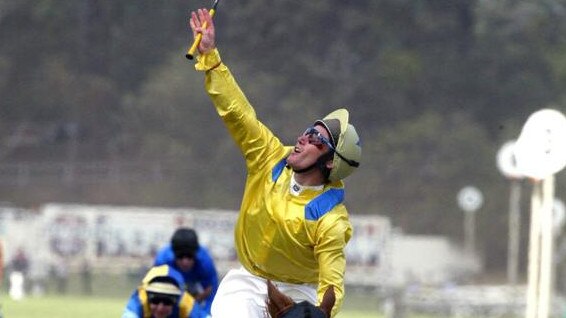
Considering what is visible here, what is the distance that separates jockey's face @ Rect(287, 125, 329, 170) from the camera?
7629 mm

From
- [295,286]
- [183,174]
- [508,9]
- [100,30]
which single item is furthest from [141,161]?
[295,286]

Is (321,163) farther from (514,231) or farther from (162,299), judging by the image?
(514,231)

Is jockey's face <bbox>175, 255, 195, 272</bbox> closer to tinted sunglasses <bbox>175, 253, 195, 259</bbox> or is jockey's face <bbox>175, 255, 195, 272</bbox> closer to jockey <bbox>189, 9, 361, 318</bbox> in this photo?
tinted sunglasses <bbox>175, 253, 195, 259</bbox>

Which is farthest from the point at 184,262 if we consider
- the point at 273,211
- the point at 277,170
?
the point at 273,211

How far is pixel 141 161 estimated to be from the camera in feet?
138

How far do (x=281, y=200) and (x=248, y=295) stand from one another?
530 millimetres

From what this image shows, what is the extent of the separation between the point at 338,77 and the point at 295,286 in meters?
36.4

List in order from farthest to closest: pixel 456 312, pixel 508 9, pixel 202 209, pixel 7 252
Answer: pixel 508 9, pixel 202 209, pixel 7 252, pixel 456 312

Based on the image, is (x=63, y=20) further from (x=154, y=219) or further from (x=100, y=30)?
(x=154, y=219)

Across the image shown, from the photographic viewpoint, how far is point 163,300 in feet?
37.0

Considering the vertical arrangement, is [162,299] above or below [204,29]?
below

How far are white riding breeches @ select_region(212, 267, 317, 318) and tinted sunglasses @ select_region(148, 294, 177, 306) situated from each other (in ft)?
10.4

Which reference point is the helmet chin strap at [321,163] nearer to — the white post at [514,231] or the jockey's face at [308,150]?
the jockey's face at [308,150]

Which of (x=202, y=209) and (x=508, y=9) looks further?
(x=508, y=9)
